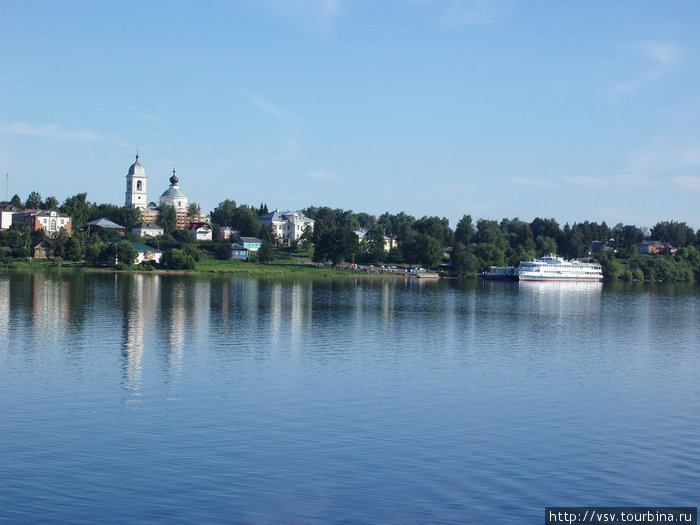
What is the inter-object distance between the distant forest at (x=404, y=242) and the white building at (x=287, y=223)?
6.53 m

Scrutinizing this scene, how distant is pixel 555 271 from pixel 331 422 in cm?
11064

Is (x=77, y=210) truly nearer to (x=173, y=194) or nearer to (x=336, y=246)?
(x=173, y=194)

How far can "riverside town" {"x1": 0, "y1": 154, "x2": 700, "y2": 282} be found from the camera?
331 ft

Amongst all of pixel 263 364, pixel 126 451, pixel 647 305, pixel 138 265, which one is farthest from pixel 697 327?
pixel 138 265

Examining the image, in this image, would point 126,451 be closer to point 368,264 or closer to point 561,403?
point 561,403

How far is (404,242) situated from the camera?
431 feet

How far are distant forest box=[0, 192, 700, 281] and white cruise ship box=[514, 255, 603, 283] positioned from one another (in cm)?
649

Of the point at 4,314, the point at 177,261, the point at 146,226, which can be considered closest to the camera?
the point at 4,314

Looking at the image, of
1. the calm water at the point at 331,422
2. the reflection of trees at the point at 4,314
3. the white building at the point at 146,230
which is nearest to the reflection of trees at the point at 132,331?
the calm water at the point at 331,422

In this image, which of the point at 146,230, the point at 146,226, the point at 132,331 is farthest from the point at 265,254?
the point at 132,331

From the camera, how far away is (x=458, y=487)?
1537cm

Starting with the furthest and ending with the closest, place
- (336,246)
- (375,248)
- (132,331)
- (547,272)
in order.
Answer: (375,248), (547,272), (336,246), (132,331)

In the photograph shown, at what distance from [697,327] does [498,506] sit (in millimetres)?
39312

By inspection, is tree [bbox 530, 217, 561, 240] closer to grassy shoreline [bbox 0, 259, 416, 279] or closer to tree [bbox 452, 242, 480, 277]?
tree [bbox 452, 242, 480, 277]
